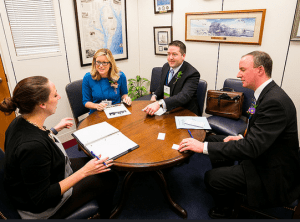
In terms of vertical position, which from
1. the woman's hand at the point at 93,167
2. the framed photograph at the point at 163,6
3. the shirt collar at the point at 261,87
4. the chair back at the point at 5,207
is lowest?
the chair back at the point at 5,207

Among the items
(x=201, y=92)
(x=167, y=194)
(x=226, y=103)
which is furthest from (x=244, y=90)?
(x=167, y=194)

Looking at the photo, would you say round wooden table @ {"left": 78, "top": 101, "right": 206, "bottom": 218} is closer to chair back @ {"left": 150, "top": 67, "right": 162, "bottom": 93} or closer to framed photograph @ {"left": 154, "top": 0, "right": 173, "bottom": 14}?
chair back @ {"left": 150, "top": 67, "right": 162, "bottom": 93}

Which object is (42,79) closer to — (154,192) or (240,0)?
(154,192)

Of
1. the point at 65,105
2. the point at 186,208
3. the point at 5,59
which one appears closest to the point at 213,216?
the point at 186,208

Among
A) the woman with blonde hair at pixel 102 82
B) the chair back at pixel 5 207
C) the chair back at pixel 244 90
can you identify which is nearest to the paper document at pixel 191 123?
the woman with blonde hair at pixel 102 82

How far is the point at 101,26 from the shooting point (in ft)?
11.6

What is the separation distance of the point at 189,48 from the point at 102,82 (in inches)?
70.2

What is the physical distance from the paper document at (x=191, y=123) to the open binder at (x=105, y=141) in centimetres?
57

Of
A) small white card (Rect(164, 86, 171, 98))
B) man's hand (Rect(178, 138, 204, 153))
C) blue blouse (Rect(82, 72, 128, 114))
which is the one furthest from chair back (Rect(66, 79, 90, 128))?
man's hand (Rect(178, 138, 204, 153))

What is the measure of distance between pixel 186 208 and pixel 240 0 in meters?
2.90

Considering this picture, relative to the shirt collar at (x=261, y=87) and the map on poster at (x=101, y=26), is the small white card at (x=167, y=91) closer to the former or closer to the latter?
the shirt collar at (x=261, y=87)

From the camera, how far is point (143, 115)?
2.23 metres

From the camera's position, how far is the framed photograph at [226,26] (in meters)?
2.76

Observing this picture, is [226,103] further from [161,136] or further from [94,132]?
[94,132]
